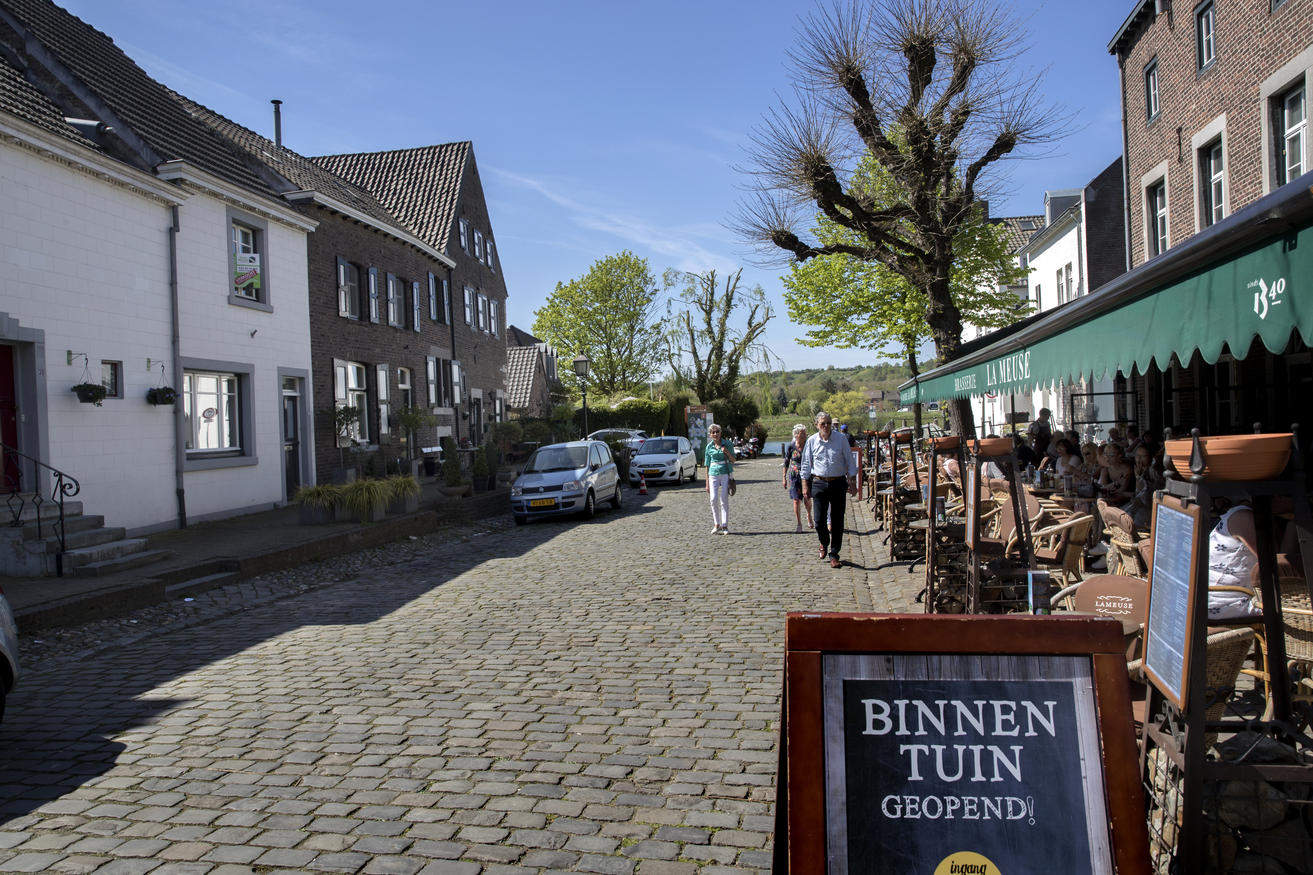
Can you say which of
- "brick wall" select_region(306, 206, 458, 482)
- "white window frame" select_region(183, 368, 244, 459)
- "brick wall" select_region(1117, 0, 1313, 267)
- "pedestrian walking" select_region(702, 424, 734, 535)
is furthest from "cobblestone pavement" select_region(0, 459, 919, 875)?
"brick wall" select_region(306, 206, 458, 482)

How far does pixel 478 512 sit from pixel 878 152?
407 inches

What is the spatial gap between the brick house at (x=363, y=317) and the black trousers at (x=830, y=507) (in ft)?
41.9

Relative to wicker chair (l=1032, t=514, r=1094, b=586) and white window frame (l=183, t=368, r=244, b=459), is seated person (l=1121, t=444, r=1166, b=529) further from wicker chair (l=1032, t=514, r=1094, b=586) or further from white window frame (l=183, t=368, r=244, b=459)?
white window frame (l=183, t=368, r=244, b=459)

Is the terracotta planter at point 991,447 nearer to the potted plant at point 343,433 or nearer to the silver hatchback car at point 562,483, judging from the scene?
the silver hatchback car at point 562,483

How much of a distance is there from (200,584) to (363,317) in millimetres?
13382

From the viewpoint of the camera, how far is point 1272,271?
151 inches

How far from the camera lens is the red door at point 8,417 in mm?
11766

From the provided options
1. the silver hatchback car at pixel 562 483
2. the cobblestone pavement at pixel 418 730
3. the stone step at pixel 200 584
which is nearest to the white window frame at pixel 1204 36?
the cobblestone pavement at pixel 418 730

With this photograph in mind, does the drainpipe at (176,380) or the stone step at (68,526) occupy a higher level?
the drainpipe at (176,380)

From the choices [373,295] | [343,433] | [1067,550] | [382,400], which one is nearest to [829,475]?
[1067,550]

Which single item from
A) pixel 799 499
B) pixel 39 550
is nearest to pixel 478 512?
pixel 799 499

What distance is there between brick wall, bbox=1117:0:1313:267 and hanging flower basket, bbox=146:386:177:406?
16.9 metres

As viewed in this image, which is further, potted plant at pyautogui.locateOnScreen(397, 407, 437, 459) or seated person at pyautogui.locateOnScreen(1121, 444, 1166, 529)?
potted plant at pyautogui.locateOnScreen(397, 407, 437, 459)

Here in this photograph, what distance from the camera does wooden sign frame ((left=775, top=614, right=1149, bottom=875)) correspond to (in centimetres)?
240
